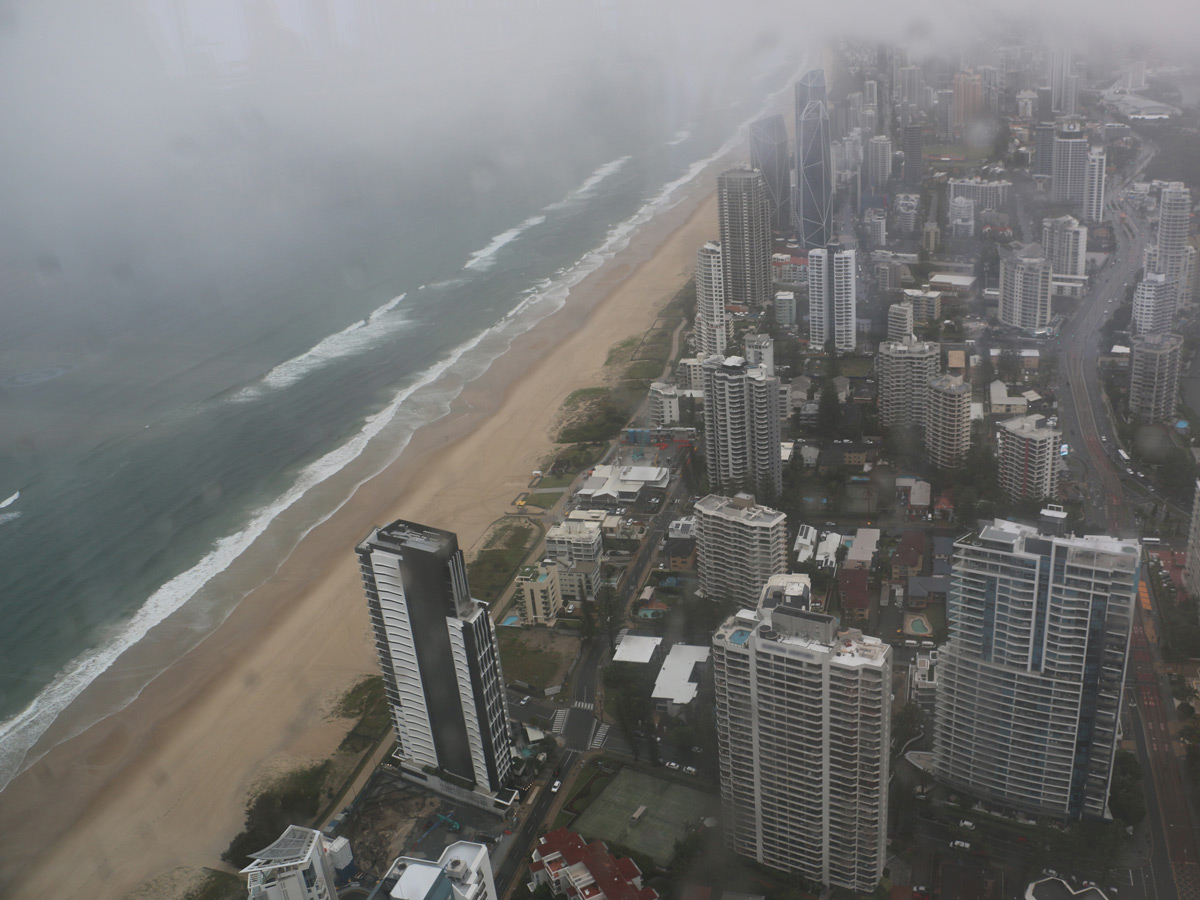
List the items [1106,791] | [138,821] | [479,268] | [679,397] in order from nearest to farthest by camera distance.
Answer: [1106,791] < [138,821] < [679,397] < [479,268]

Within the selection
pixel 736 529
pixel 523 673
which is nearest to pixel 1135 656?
pixel 736 529

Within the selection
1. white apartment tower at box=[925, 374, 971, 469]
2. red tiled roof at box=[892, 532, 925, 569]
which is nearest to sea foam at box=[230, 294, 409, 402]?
white apartment tower at box=[925, 374, 971, 469]

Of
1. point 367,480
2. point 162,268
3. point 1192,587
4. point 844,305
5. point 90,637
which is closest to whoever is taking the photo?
point 1192,587

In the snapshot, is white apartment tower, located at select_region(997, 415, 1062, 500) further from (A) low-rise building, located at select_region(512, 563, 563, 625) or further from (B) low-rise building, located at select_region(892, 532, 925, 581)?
(A) low-rise building, located at select_region(512, 563, 563, 625)

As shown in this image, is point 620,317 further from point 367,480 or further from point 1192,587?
point 1192,587

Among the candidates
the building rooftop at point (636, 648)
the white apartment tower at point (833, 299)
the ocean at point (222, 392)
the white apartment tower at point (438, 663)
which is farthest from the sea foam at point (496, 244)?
the white apartment tower at point (438, 663)

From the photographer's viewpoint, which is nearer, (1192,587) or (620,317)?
(1192,587)

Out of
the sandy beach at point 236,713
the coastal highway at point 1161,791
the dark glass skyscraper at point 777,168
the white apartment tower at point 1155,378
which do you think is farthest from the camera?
the dark glass skyscraper at point 777,168

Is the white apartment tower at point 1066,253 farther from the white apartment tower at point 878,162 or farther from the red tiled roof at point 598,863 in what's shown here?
the red tiled roof at point 598,863
